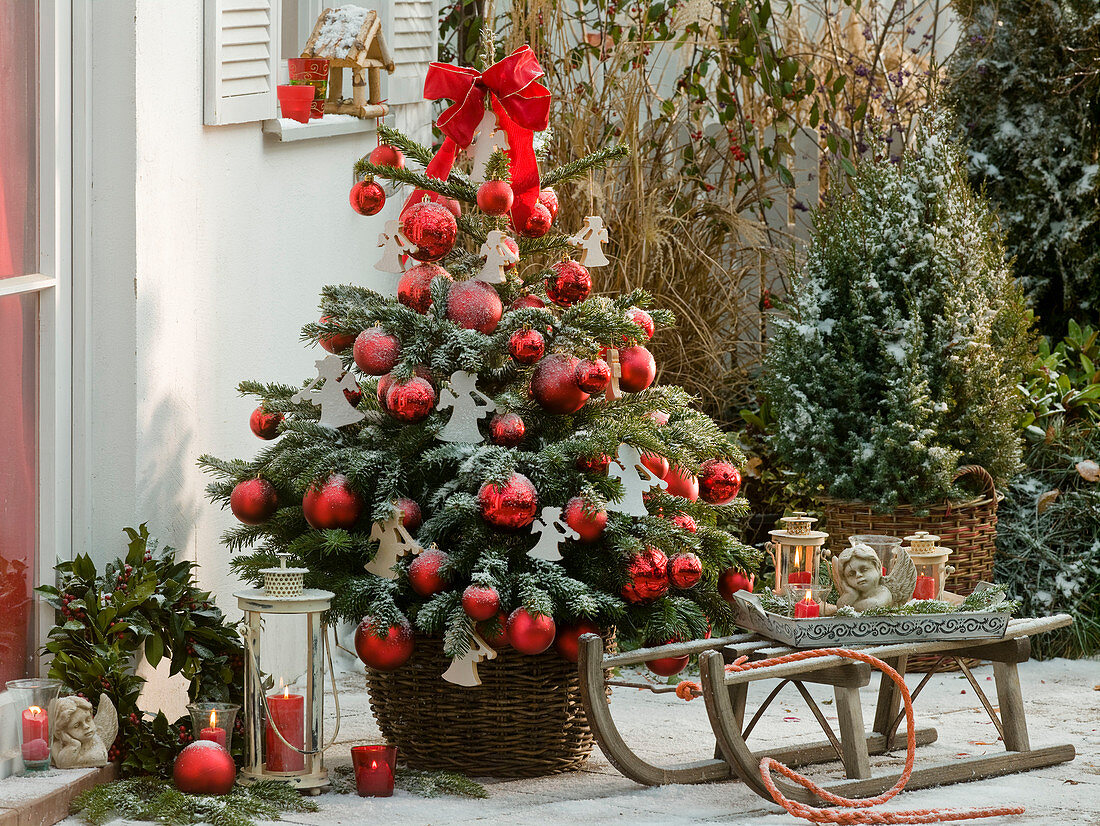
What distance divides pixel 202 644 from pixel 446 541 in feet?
1.98

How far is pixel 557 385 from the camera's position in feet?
10.7

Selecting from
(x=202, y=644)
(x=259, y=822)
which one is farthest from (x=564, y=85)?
(x=259, y=822)

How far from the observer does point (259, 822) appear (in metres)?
2.99

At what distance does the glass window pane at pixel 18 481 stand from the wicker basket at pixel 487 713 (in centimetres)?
79

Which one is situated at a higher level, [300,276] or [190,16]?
[190,16]

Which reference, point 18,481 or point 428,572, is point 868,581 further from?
point 18,481

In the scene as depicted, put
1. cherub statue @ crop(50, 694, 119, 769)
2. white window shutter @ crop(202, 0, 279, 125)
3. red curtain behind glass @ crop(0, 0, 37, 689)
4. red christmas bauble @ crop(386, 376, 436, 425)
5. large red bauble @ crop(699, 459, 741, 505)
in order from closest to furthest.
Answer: cherub statue @ crop(50, 694, 119, 769) → red curtain behind glass @ crop(0, 0, 37, 689) → red christmas bauble @ crop(386, 376, 436, 425) → large red bauble @ crop(699, 459, 741, 505) → white window shutter @ crop(202, 0, 279, 125)

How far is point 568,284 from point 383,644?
949 millimetres

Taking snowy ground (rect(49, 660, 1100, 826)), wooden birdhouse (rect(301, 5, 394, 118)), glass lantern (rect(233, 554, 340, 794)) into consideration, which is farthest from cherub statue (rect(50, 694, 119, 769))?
wooden birdhouse (rect(301, 5, 394, 118))

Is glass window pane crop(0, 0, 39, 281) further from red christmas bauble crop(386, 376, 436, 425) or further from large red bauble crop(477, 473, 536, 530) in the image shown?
large red bauble crop(477, 473, 536, 530)

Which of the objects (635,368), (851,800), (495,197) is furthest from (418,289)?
(851,800)

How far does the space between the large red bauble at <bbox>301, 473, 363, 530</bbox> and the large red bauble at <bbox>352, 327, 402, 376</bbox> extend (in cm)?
26

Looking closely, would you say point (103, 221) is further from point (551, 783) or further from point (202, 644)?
point (551, 783)

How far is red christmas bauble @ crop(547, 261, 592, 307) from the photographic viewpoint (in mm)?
3469
